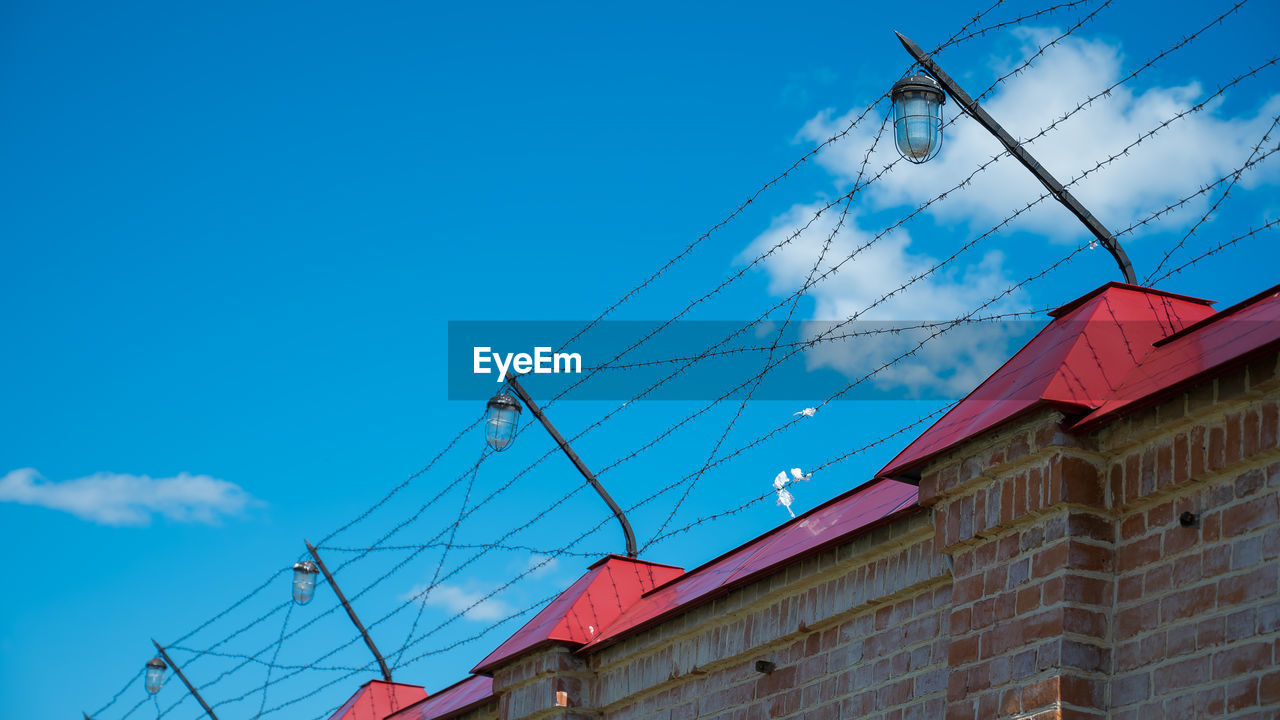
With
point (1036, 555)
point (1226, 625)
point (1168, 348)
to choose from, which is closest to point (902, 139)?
point (1168, 348)

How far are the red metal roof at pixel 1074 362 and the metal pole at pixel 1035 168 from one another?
23 centimetres

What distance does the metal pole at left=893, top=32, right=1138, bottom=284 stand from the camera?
7.11m

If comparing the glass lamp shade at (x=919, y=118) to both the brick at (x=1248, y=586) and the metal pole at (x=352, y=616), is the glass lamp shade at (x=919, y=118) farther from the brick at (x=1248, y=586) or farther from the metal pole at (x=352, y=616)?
the metal pole at (x=352, y=616)

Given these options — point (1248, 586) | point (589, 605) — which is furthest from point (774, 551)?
point (1248, 586)

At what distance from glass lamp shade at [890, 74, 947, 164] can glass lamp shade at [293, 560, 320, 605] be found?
11.8m

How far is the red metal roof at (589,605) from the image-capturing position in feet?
34.9

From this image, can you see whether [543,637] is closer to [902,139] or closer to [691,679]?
[691,679]

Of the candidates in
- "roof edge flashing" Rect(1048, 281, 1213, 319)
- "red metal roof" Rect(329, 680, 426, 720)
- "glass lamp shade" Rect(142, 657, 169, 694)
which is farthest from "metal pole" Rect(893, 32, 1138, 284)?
"glass lamp shade" Rect(142, 657, 169, 694)

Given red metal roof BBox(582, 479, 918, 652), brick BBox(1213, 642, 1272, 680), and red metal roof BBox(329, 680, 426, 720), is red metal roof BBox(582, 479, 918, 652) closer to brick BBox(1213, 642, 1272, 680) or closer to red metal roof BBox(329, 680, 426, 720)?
brick BBox(1213, 642, 1272, 680)

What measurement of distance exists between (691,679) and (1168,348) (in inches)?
160

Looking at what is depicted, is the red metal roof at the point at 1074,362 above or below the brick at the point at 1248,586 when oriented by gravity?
above

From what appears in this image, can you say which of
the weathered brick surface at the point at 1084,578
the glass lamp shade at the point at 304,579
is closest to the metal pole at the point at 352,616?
the glass lamp shade at the point at 304,579

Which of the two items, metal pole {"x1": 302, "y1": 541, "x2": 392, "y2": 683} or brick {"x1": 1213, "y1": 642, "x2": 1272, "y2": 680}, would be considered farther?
metal pole {"x1": 302, "y1": 541, "x2": 392, "y2": 683}

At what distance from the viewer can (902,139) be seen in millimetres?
7418
